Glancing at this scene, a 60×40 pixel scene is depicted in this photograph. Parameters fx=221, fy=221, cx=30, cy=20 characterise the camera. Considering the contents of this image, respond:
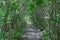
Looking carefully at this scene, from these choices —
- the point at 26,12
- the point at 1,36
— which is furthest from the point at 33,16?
the point at 1,36

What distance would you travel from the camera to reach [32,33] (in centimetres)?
484

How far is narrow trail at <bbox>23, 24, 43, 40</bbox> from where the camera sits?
4625 millimetres

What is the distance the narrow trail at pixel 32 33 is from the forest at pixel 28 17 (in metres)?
0.43

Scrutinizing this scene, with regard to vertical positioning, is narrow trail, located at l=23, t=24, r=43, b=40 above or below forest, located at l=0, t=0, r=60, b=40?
below

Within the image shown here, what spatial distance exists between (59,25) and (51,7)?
1.17 ft

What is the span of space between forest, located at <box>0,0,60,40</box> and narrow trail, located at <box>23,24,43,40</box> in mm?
432

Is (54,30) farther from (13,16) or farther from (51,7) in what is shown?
(13,16)

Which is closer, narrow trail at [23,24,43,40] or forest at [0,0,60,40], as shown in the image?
forest at [0,0,60,40]

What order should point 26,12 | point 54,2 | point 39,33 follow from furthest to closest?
point 39,33
point 26,12
point 54,2

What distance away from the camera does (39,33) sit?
470 centimetres

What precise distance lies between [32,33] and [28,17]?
0.89 m

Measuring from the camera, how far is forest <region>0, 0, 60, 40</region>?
12.4ft

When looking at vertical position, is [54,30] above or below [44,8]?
below

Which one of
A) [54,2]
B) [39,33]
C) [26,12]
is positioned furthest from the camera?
[39,33]
